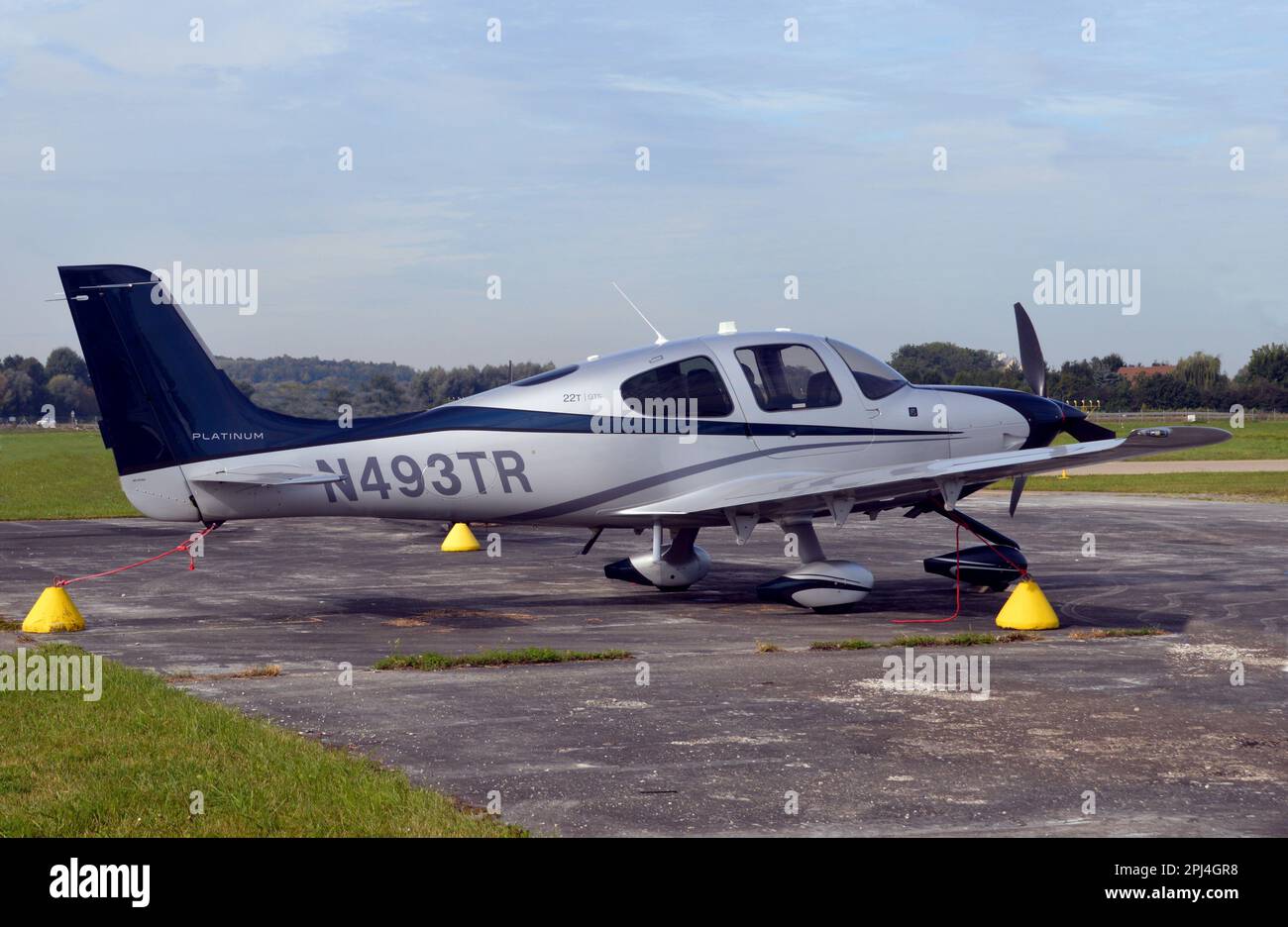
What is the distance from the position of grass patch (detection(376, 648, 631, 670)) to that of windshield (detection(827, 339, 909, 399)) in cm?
518

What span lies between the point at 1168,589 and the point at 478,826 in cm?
1317

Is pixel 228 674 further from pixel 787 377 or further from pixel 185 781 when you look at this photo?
pixel 787 377

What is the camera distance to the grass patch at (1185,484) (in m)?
35.0

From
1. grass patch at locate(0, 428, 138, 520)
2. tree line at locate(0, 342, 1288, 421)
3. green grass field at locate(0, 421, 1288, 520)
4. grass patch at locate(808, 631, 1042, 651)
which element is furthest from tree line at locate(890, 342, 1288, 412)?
grass patch at locate(808, 631, 1042, 651)

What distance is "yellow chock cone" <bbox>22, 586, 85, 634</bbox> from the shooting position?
1380cm

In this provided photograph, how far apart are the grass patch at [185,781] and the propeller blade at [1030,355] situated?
11.6m

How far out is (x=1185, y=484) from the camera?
3944cm

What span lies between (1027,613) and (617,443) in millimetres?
4994

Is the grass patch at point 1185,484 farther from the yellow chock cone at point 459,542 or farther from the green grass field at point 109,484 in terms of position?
the yellow chock cone at point 459,542

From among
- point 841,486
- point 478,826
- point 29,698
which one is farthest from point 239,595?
point 478,826

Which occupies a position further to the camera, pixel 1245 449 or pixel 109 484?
pixel 1245 449

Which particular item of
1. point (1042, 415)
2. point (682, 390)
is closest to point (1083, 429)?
point (1042, 415)

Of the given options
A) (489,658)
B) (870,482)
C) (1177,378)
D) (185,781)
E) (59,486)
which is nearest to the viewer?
(185,781)

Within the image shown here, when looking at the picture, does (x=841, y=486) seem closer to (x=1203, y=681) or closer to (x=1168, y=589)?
(x=1203, y=681)
